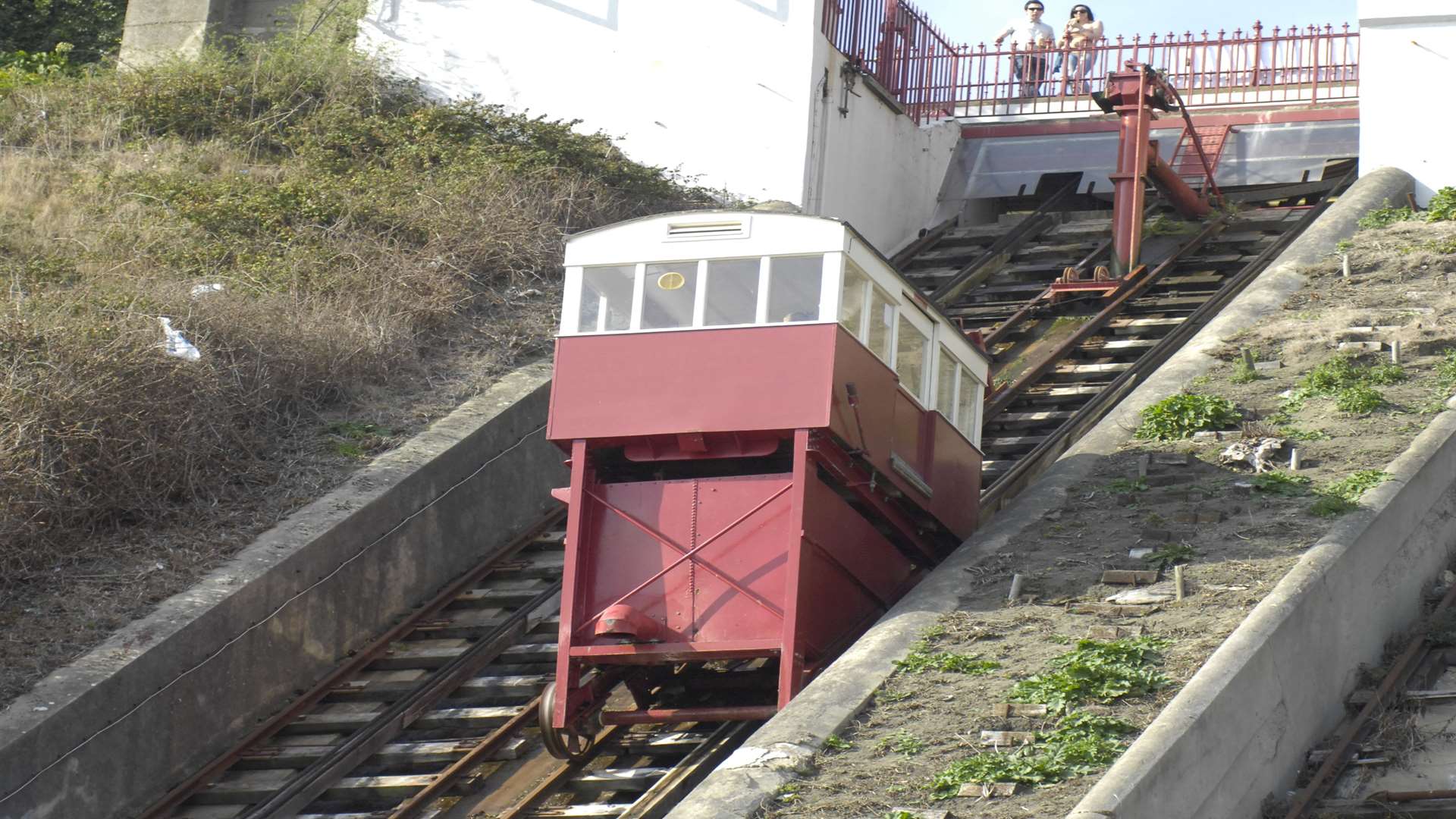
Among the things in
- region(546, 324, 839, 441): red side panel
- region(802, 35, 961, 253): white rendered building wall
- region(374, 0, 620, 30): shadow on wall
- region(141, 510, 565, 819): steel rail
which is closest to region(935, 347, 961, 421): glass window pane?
region(546, 324, 839, 441): red side panel

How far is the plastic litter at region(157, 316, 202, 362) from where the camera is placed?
16.3 metres

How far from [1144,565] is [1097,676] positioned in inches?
86.0

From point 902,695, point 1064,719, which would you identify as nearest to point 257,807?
point 902,695

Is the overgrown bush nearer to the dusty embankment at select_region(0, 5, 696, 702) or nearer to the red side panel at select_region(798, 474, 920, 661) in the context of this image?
the dusty embankment at select_region(0, 5, 696, 702)

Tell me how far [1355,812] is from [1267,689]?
2.89ft

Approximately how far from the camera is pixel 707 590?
1316cm

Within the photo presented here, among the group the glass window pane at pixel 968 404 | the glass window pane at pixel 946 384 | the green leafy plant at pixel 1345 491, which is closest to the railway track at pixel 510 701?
the glass window pane at pixel 968 404

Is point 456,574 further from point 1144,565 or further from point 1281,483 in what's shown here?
point 1281,483

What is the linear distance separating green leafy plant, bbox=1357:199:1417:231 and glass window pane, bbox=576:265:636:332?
10895mm

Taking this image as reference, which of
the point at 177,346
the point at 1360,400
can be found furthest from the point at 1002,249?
the point at 177,346

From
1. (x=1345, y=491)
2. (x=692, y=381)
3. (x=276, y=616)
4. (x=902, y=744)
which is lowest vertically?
(x=902, y=744)

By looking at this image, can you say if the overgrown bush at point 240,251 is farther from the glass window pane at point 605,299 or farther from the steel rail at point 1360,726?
the steel rail at point 1360,726

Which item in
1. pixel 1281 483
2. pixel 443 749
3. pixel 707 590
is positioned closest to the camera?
pixel 707 590

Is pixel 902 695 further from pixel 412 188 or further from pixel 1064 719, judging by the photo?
pixel 412 188
